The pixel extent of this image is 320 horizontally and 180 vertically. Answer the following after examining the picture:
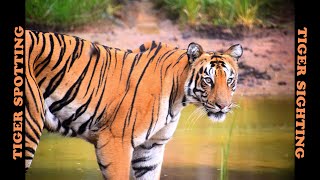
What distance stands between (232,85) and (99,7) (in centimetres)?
97

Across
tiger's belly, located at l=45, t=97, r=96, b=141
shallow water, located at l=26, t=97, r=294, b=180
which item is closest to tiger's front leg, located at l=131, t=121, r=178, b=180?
shallow water, located at l=26, t=97, r=294, b=180

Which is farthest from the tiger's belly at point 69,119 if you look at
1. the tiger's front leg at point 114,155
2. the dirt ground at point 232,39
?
the dirt ground at point 232,39

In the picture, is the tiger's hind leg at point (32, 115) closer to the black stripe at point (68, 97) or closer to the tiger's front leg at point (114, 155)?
the black stripe at point (68, 97)

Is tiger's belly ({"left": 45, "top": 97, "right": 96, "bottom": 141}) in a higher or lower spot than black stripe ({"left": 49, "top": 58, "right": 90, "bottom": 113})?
lower

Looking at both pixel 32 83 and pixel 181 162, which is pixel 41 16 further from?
pixel 181 162

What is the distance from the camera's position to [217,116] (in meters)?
4.77

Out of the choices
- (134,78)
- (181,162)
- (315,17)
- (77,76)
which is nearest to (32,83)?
(77,76)

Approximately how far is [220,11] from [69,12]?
941 millimetres

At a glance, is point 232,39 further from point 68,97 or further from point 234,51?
point 68,97

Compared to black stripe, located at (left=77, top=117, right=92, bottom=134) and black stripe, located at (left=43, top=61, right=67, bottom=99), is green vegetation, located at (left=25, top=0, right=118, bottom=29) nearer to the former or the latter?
black stripe, located at (left=43, top=61, right=67, bottom=99)

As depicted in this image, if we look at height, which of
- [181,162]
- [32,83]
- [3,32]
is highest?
[3,32]

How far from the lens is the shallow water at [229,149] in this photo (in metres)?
4.96

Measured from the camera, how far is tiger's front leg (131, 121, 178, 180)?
4805 millimetres

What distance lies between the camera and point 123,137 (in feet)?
15.3
